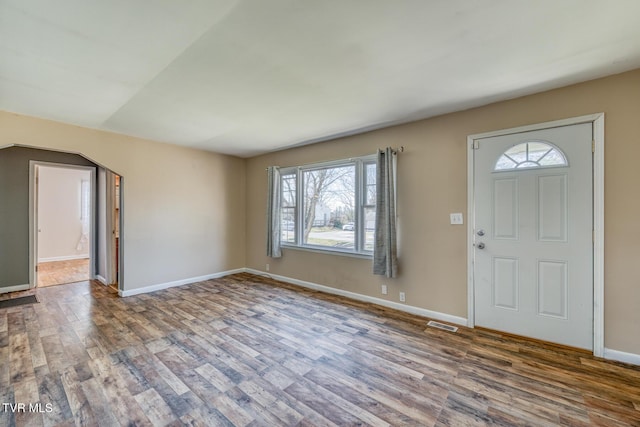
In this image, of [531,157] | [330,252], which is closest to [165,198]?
[330,252]

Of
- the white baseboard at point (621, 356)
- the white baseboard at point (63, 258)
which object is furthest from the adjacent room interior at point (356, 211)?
the white baseboard at point (63, 258)

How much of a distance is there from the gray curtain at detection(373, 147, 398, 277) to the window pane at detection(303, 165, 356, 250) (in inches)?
24.2

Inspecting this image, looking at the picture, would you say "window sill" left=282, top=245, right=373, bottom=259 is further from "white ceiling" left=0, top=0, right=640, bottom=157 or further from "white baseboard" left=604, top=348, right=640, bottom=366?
"white baseboard" left=604, top=348, right=640, bottom=366

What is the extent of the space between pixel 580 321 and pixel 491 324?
2.43ft

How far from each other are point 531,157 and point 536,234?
2.61ft

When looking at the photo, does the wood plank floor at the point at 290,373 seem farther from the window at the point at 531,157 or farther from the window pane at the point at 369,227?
the window at the point at 531,157

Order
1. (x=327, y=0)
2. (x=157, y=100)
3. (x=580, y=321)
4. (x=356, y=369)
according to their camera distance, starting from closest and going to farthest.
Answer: (x=327, y=0), (x=356, y=369), (x=580, y=321), (x=157, y=100)

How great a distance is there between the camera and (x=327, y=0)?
4.90 feet

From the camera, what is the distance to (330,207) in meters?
4.54

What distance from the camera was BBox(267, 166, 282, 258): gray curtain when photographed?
16.5ft

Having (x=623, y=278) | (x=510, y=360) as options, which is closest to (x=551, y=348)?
(x=510, y=360)

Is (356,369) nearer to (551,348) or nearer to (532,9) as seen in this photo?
(551,348)

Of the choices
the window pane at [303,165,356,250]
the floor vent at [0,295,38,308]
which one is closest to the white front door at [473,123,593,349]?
the window pane at [303,165,356,250]

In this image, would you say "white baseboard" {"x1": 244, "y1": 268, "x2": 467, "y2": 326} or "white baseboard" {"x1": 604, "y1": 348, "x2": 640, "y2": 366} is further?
"white baseboard" {"x1": 244, "y1": 268, "x2": 467, "y2": 326}
